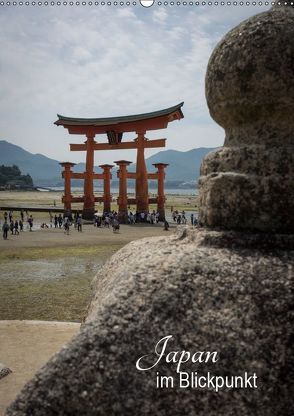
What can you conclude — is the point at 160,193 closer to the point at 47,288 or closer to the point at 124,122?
the point at 124,122

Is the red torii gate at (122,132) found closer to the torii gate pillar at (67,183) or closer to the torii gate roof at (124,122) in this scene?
the torii gate roof at (124,122)

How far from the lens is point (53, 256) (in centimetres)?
1535

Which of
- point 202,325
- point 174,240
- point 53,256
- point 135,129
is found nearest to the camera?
point 202,325

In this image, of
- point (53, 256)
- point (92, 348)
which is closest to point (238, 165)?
point (92, 348)

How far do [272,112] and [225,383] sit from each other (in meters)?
1.54

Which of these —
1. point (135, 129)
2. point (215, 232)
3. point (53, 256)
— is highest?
point (135, 129)

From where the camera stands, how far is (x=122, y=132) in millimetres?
31234

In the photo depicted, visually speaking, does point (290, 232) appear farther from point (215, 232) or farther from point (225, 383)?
point (225, 383)

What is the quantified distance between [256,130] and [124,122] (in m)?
28.5

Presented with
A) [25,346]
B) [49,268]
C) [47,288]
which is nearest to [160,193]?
[49,268]

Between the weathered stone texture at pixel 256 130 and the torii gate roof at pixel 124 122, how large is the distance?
2614cm

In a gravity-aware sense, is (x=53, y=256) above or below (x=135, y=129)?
below

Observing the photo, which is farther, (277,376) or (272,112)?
(272,112)

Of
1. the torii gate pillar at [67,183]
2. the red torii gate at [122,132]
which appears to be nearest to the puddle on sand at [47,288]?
the red torii gate at [122,132]
